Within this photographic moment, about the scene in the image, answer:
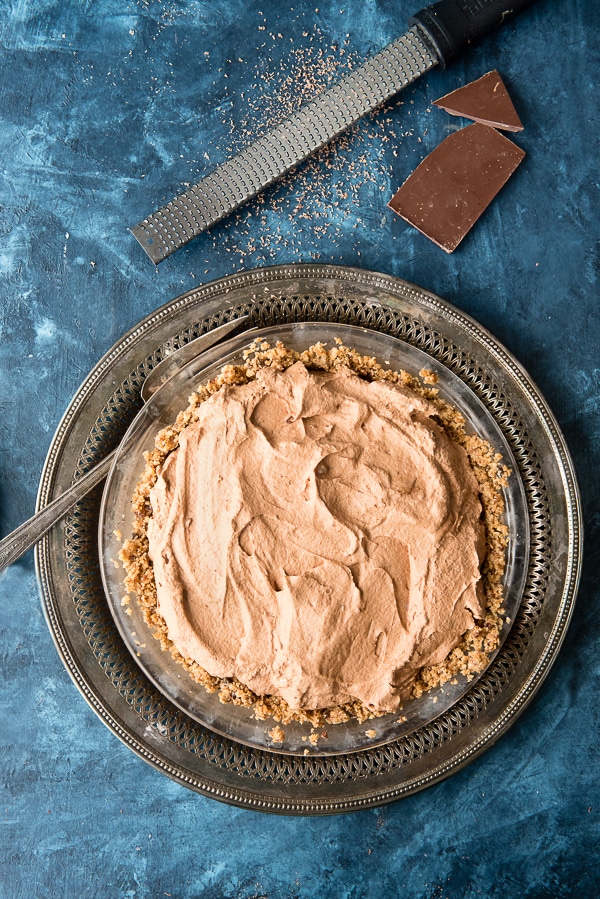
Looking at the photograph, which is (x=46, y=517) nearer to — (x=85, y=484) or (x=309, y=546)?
(x=85, y=484)

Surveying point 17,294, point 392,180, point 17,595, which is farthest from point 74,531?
point 392,180

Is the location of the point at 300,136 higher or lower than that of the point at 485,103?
lower

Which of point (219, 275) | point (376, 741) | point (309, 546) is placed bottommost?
point (376, 741)

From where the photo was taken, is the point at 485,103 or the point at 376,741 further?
the point at 485,103

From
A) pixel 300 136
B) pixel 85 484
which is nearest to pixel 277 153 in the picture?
pixel 300 136

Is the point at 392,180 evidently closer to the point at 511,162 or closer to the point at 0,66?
the point at 511,162

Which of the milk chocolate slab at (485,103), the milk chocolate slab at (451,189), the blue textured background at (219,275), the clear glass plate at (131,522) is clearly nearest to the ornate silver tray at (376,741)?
the clear glass plate at (131,522)

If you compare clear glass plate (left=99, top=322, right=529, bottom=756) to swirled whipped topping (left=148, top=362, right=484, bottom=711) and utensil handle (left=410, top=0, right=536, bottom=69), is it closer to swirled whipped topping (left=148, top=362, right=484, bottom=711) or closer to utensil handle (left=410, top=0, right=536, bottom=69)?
swirled whipped topping (left=148, top=362, right=484, bottom=711)

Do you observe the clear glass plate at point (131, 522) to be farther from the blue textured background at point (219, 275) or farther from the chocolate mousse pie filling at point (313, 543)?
the blue textured background at point (219, 275)

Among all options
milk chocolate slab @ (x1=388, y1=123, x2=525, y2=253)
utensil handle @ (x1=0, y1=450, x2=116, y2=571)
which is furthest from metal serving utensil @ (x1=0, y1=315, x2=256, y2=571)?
milk chocolate slab @ (x1=388, y1=123, x2=525, y2=253)
